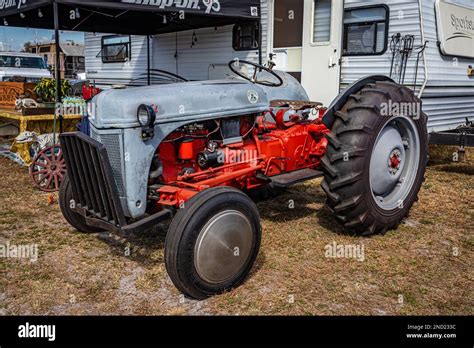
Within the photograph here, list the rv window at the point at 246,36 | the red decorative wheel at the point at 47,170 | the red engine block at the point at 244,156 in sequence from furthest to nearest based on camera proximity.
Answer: the rv window at the point at 246,36 < the red decorative wheel at the point at 47,170 < the red engine block at the point at 244,156

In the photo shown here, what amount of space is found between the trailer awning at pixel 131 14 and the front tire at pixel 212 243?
4730mm

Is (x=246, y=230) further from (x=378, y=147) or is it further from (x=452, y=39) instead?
(x=452, y=39)

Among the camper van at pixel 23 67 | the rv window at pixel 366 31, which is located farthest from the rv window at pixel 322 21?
the camper van at pixel 23 67

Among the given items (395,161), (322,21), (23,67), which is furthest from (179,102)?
(23,67)

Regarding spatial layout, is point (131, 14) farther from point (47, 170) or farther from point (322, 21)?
point (47, 170)

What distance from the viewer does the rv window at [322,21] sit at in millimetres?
6848

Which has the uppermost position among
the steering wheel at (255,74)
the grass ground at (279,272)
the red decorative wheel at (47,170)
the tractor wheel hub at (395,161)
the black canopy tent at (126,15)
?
the black canopy tent at (126,15)

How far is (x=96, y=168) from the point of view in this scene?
10.2 feet

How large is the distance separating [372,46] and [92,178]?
4.68 meters

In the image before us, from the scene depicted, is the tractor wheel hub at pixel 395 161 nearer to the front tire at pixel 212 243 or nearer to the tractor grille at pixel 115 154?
the front tire at pixel 212 243

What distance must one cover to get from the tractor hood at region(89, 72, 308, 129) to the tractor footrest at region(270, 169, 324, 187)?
2.00ft

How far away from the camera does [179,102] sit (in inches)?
130

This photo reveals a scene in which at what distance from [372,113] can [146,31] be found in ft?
25.3

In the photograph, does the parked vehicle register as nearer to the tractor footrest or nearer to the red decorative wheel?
the tractor footrest
